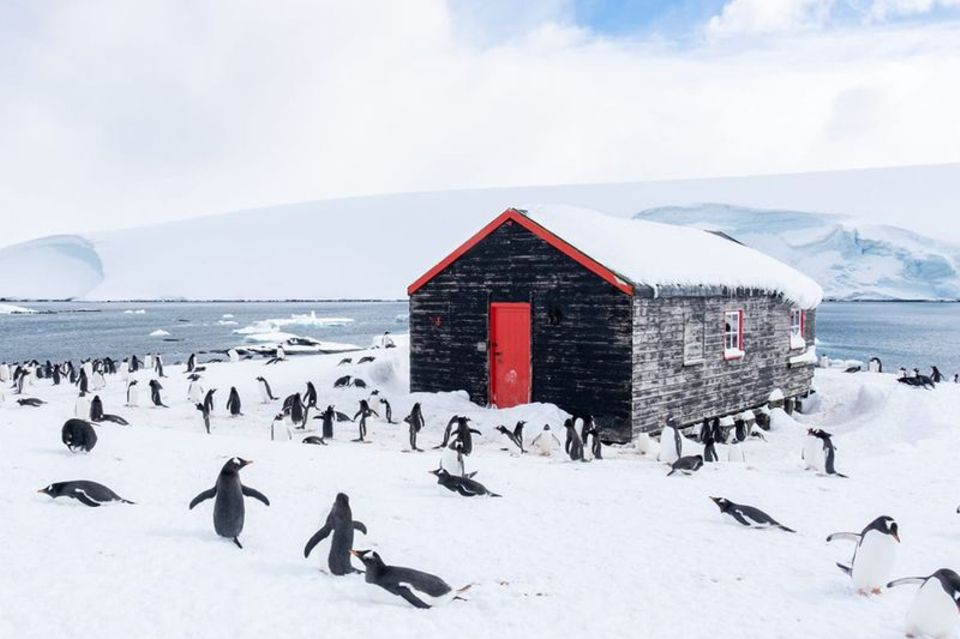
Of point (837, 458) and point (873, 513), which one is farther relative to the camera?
point (837, 458)

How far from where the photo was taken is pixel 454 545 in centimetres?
668

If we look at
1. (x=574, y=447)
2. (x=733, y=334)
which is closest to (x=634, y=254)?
(x=733, y=334)

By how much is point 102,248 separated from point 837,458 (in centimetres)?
14660

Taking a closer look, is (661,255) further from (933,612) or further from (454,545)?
(933,612)

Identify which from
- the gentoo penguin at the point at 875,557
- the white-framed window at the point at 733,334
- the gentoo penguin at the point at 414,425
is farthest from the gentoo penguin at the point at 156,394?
the gentoo penguin at the point at 875,557

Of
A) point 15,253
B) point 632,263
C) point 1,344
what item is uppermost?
point 15,253

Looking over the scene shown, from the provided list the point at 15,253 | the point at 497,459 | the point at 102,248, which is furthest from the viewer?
the point at 15,253

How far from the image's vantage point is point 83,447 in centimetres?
930

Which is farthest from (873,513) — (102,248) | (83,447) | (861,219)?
(102,248)

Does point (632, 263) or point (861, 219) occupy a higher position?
point (861, 219)

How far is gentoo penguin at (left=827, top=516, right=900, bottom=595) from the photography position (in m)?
5.61

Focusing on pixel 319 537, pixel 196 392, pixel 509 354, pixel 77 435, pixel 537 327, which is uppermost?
pixel 537 327

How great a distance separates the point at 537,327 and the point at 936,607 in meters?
10.5

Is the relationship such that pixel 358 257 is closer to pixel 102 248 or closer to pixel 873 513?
pixel 102 248
